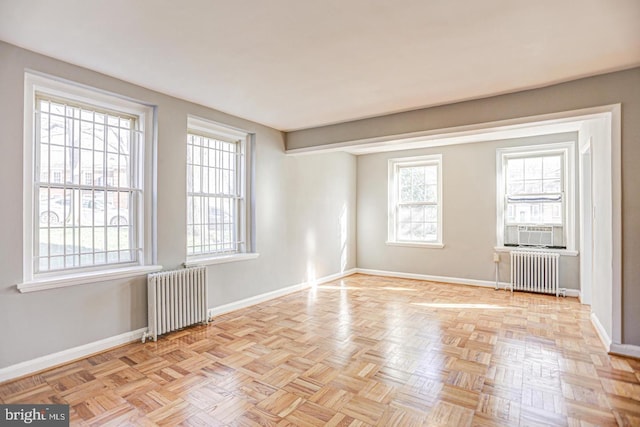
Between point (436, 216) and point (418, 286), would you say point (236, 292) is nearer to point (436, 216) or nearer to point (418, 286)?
point (418, 286)

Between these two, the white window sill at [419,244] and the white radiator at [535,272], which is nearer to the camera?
the white radiator at [535,272]

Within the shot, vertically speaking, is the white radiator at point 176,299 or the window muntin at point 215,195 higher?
the window muntin at point 215,195

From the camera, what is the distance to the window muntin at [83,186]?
282 centimetres

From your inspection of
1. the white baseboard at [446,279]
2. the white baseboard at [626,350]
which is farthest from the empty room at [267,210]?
the white baseboard at [446,279]

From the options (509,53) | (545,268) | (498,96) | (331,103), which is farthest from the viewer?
(545,268)

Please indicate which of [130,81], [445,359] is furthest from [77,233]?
[445,359]

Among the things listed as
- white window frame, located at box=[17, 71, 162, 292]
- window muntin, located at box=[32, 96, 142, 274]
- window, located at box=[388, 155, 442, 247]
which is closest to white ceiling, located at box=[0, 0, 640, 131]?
white window frame, located at box=[17, 71, 162, 292]

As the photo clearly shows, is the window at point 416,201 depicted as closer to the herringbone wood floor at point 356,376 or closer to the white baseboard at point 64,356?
the herringbone wood floor at point 356,376

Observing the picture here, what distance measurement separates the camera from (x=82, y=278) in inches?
114

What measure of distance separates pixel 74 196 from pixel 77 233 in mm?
335

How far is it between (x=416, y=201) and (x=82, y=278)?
546 centimetres

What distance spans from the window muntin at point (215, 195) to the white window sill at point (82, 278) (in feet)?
2.23

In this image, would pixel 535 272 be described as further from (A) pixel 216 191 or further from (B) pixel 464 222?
(A) pixel 216 191

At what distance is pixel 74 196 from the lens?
300 centimetres
